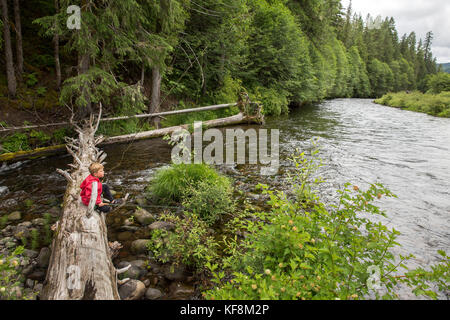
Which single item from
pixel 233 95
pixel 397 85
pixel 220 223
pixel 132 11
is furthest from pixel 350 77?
pixel 220 223

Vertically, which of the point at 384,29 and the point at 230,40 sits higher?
the point at 384,29

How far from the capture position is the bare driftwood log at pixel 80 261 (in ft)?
8.12

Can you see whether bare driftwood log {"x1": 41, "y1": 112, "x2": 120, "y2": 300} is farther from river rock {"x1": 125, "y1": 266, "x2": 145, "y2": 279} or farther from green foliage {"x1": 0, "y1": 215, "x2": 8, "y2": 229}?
green foliage {"x1": 0, "y1": 215, "x2": 8, "y2": 229}

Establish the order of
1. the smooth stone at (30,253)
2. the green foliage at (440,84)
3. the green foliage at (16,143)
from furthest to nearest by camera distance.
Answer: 1. the green foliage at (440,84)
2. the green foliage at (16,143)
3. the smooth stone at (30,253)

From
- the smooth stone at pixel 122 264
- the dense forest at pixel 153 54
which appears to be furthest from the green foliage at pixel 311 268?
the dense forest at pixel 153 54

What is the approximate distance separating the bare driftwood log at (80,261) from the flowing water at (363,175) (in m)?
2.16

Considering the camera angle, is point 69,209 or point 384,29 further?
point 384,29

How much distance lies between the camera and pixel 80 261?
2.79m

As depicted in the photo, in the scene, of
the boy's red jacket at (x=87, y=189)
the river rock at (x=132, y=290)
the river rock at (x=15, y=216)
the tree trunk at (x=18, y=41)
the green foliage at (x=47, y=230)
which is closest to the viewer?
the river rock at (x=132, y=290)

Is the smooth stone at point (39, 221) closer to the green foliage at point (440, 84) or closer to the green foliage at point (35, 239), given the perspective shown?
the green foliage at point (35, 239)
